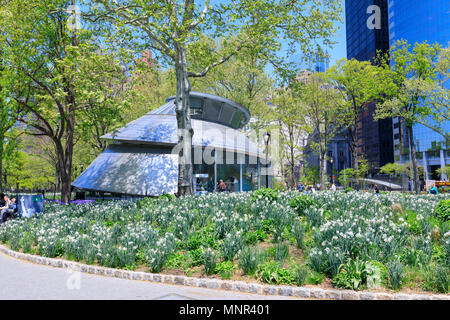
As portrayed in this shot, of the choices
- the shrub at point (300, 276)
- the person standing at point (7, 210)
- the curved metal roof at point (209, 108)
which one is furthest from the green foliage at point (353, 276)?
the curved metal roof at point (209, 108)

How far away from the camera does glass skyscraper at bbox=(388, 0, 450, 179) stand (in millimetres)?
78125

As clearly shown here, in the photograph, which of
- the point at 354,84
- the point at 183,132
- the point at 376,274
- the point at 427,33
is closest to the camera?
the point at 376,274

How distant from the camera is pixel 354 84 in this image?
39312 millimetres

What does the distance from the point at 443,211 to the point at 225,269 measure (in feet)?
22.4

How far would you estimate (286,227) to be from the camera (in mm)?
9508

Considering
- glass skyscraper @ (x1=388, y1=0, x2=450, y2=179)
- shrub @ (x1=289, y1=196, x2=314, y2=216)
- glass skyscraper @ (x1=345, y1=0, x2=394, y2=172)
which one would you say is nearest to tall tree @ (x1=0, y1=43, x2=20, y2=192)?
shrub @ (x1=289, y1=196, x2=314, y2=216)

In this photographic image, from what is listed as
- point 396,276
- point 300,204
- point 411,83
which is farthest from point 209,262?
point 411,83

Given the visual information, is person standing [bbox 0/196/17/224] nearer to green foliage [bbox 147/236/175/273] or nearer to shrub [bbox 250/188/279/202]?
shrub [bbox 250/188/279/202]

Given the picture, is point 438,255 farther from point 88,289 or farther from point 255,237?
point 88,289

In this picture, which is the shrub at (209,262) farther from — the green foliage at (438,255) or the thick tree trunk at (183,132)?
the thick tree trunk at (183,132)

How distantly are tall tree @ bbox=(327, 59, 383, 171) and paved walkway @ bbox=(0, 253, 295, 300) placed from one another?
34.8 metres

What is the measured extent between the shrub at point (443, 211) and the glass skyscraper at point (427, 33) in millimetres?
75465
